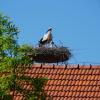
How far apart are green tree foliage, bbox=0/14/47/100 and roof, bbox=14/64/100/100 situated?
3.15 metres

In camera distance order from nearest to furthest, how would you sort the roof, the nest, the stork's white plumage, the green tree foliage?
the green tree foliage → the roof → the nest → the stork's white plumage

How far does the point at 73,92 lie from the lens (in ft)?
46.2

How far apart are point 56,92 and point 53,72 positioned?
74 cm

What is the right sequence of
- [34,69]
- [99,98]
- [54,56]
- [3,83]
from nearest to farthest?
[3,83], [99,98], [34,69], [54,56]

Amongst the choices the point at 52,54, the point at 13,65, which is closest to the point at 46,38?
the point at 52,54

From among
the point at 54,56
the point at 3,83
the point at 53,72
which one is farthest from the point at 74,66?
the point at 3,83

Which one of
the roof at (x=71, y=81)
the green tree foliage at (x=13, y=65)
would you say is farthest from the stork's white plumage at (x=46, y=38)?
the green tree foliage at (x=13, y=65)

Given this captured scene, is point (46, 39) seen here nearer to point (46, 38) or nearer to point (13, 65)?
point (46, 38)

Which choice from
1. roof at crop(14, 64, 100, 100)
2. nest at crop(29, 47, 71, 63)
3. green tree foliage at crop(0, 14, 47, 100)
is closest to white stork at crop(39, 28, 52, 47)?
nest at crop(29, 47, 71, 63)

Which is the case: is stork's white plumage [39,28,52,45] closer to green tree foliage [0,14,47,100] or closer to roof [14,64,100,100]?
roof [14,64,100,100]

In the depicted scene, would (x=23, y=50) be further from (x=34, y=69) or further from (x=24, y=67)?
(x=34, y=69)

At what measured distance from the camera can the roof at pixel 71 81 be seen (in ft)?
45.8

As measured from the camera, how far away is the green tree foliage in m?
10.3

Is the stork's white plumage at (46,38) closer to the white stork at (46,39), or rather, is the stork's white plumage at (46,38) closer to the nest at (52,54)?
the white stork at (46,39)
